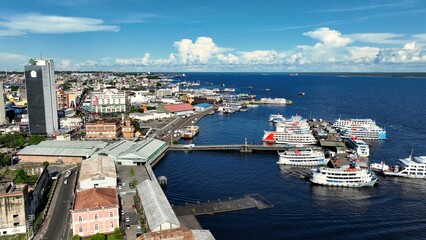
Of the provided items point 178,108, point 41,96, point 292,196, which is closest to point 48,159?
point 41,96

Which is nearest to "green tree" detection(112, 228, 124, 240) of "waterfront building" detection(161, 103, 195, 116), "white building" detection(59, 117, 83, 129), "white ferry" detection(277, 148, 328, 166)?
"white ferry" detection(277, 148, 328, 166)

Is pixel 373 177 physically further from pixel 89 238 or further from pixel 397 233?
pixel 89 238

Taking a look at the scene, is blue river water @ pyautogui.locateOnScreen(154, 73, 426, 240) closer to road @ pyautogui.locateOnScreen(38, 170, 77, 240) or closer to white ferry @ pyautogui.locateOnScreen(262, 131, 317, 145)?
white ferry @ pyautogui.locateOnScreen(262, 131, 317, 145)

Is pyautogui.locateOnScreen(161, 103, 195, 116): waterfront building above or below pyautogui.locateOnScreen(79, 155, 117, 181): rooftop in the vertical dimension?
above

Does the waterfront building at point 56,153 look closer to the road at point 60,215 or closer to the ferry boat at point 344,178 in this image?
the road at point 60,215

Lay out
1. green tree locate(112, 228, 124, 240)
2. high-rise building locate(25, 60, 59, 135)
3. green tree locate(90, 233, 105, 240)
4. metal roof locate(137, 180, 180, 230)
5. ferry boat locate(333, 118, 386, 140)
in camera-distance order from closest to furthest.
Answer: green tree locate(90, 233, 105, 240) < green tree locate(112, 228, 124, 240) < metal roof locate(137, 180, 180, 230) < high-rise building locate(25, 60, 59, 135) < ferry boat locate(333, 118, 386, 140)

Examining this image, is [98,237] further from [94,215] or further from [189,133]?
[189,133]
